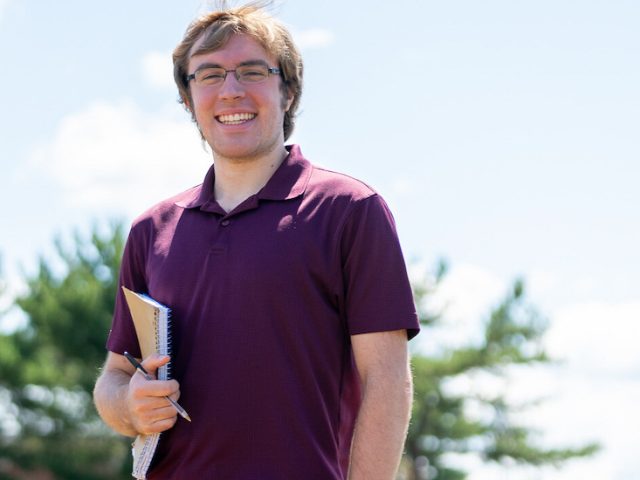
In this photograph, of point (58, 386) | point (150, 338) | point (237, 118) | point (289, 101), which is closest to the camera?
point (150, 338)

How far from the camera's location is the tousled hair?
2643 mm

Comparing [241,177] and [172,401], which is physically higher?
[241,177]

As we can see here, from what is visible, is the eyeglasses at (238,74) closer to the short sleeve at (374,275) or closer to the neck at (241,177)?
the neck at (241,177)

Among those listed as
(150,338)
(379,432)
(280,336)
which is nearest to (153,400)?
(150,338)

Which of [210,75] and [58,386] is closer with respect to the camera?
[210,75]

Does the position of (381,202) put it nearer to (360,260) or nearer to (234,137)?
(360,260)

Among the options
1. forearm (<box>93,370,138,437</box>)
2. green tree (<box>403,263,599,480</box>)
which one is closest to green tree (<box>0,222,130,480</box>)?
green tree (<box>403,263,599,480</box>)

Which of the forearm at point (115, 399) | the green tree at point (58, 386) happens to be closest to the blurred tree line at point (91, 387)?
the green tree at point (58, 386)

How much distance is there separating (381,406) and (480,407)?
23.0 metres

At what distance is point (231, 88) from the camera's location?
258 cm

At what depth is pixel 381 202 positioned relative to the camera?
2.47 meters

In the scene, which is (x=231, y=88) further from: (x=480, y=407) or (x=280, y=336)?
(x=480, y=407)

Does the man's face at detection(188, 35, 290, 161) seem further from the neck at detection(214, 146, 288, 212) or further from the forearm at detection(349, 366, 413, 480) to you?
the forearm at detection(349, 366, 413, 480)

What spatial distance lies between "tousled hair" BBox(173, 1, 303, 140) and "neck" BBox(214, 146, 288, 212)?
203mm
